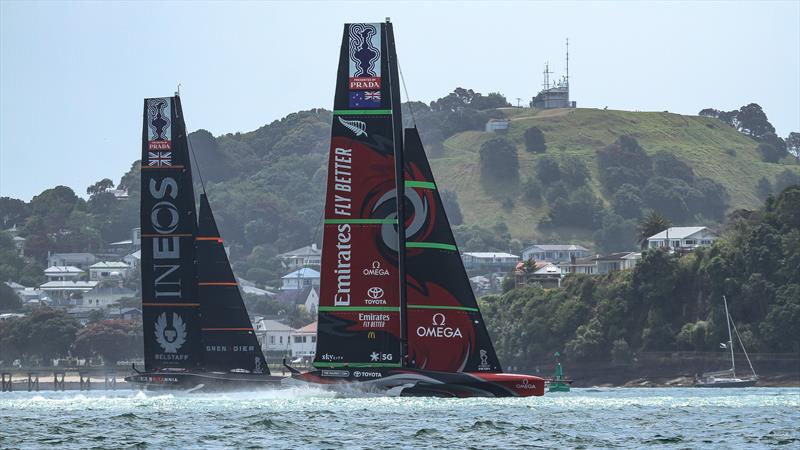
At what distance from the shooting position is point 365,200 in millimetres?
58406

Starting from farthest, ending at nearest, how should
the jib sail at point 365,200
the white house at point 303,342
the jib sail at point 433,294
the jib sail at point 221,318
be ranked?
the white house at point 303,342, the jib sail at point 221,318, the jib sail at point 433,294, the jib sail at point 365,200

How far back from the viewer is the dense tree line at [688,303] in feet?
403

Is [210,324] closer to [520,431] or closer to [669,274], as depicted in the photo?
[520,431]

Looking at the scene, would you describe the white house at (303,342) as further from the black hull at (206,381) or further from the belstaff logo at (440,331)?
the belstaff logo at (440,331)

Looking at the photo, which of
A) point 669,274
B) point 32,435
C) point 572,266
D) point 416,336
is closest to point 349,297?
point 416,336

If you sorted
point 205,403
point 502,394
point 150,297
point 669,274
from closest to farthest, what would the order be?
point 502,394, point 205,403, point 150,297, point 669,274

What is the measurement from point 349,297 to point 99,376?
100 m

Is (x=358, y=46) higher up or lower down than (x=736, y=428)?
higher up

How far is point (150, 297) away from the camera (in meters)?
74.3

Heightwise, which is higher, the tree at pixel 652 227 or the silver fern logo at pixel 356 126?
the tree at pixel 652 227

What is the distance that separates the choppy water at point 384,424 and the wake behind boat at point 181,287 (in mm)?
3112

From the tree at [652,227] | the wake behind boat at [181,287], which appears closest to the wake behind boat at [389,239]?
the wake behind boat at [181,287]

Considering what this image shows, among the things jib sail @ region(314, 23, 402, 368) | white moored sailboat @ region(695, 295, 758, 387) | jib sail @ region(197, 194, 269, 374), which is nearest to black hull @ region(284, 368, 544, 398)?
jib sail @ region(314, 23, 402, 368)

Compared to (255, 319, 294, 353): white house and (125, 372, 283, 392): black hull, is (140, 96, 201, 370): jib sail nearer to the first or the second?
(125, 372, 283, 392): black hull
